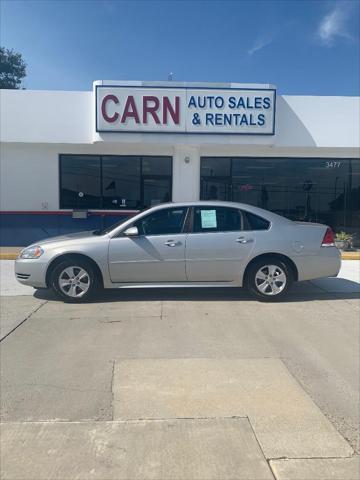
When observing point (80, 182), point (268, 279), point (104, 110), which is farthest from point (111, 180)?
point (268, 279)

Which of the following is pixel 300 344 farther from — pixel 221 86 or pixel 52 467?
pixel 221 86

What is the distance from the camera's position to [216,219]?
7.25 m

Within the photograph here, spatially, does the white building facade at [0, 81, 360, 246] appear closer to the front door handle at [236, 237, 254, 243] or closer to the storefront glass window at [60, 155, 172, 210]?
the storefront glass window at [60, 155, 172, 210]

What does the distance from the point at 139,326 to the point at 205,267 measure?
1.72m

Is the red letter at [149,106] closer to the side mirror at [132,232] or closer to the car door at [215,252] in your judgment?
the car door at [215,252]

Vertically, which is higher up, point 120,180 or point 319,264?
point 120,180

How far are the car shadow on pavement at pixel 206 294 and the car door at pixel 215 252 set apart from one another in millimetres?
464

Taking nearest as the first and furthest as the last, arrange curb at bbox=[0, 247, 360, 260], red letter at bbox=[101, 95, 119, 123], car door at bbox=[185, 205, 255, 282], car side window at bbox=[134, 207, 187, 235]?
car door at bbox=[185, 205, 255, 282]
car side window at bbox=[134, 207, 187, 235]
curb at bbox=[0, 247, 360, 260]
red letter at bbox=[101, 95, 119, 123]

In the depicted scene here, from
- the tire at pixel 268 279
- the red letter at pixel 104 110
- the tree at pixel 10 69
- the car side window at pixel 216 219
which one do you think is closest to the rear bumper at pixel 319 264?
the tire at pixel 268 279

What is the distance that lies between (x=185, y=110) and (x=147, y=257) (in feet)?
20.9

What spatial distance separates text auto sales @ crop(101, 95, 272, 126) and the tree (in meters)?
25.1

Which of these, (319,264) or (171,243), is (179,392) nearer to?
(171,243)

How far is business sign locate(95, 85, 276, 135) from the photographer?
39.0 ft

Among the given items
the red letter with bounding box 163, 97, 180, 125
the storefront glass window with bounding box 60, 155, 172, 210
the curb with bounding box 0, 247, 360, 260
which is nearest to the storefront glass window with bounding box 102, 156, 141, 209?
the storefront glass window with bounding box 60, 155, 172, 210
